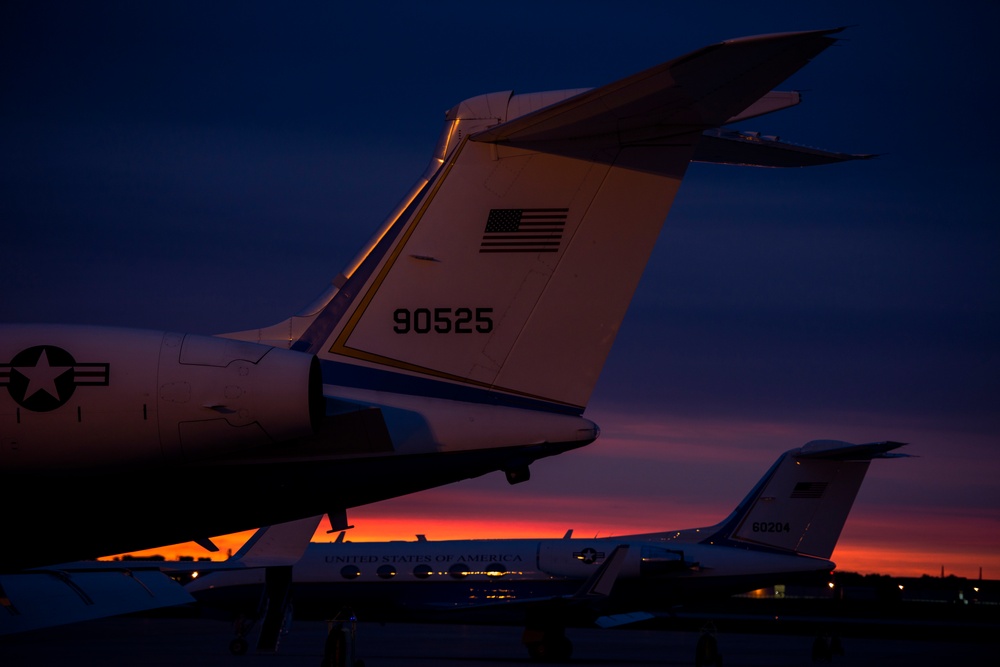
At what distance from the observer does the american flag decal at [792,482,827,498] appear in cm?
2811

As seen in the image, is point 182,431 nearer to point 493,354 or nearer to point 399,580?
point 493,354

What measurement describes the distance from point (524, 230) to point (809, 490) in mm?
22594

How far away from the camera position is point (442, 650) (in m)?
31.8

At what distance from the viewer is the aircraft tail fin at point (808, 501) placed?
28031 millimetres

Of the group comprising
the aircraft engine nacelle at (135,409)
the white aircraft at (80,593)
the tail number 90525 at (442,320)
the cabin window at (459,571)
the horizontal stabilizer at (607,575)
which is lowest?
the white aircraft at (80,593)

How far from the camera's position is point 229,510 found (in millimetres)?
6961

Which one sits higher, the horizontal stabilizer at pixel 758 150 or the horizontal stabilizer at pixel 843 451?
the horizontal stabilizer at pixel 843 451

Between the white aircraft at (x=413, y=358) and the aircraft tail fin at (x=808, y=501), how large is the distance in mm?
21894

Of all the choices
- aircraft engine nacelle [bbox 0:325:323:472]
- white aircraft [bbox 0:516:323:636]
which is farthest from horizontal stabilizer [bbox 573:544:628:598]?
aircraft engine nacelle [bbox 0:325:323:472]

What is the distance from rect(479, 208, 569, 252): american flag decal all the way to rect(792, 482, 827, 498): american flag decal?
887 inches

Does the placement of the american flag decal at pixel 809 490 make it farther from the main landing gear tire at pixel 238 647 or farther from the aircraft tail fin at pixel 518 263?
the aircraft tail fin at pixel 518 263

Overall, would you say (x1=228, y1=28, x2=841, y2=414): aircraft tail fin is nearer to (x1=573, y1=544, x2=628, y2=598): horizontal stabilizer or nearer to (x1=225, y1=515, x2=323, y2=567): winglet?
(x1=225, y1=515, x2=323, y2=567): winglet

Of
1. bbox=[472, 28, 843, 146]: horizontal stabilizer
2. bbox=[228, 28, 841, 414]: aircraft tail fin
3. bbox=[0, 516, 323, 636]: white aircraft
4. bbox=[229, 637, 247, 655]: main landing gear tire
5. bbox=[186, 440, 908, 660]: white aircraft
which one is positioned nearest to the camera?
bbox=[472, 28, 843, 146]: horizontal stabilizer

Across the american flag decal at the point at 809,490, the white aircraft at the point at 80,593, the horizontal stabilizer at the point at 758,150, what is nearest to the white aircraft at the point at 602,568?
the american flag decal at the point at 809,490
